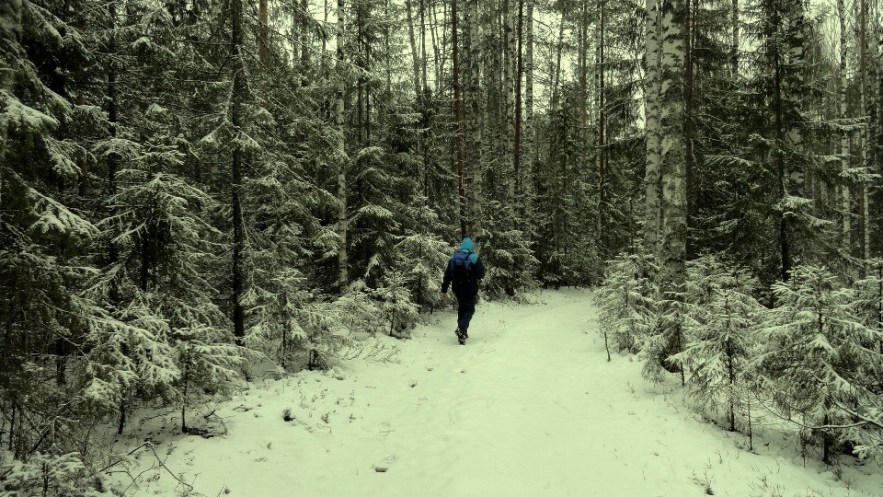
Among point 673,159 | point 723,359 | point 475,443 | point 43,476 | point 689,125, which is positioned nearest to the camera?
point 43,476

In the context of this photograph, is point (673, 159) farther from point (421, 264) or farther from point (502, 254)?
point (502, 254)

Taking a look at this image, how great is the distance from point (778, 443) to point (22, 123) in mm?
9689

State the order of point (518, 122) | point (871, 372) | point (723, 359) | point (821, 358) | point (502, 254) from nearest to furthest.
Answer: point (821, 358), point (871, 372), point (723, 359), point (502, 254), point (518, 122)

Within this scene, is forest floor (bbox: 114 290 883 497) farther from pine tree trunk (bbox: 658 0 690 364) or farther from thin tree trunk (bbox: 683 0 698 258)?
thin tree trunk (bbox: 683 0 698 258)

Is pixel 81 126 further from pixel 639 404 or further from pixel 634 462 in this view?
pixel 639 404

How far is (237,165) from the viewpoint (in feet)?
30.7

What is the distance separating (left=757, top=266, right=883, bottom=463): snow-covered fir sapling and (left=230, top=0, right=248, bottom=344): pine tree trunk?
9.14m

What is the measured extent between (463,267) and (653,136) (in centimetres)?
623

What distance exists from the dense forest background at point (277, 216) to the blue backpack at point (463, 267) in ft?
4.80

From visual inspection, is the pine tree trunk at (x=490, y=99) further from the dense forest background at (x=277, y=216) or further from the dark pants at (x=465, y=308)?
the dark pants at (x=465, y=308)

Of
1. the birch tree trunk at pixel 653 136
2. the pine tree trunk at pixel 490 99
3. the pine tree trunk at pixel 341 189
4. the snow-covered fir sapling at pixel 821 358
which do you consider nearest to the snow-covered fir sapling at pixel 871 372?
the snow-covered fir sapling at pixel 821 358

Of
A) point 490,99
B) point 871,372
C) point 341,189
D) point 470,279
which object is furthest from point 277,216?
point 490,99

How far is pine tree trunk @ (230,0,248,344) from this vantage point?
9172 mm

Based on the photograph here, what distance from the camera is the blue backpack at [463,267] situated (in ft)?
39.5
